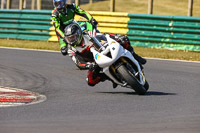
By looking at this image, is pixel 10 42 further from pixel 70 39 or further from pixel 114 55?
pixel 114 55

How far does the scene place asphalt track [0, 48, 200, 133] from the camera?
5945 mm

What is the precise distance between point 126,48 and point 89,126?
121 inches

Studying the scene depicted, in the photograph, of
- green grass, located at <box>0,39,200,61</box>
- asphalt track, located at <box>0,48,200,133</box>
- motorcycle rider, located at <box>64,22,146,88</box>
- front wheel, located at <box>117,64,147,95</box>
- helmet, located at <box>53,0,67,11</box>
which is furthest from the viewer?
green grass, located at <box>0,39,200,61</box>

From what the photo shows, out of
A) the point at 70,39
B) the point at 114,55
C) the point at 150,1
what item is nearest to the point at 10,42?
the point at 150,1

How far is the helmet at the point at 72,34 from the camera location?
9.07m

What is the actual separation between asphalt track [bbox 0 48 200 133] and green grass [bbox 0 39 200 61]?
2.08m

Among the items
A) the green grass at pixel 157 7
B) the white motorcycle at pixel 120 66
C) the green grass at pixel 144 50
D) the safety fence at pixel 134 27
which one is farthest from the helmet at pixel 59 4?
the green grass at pixel 157 7

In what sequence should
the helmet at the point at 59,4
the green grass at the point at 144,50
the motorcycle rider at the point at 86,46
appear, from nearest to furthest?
the motorcycle rider at the point at 86,46
the helmet at the point at 59,4
the green grass at the point at 144,50

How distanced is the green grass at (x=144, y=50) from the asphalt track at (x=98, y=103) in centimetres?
208

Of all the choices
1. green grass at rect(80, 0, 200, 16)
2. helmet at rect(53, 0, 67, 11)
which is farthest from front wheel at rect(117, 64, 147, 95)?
green grass at rect(80, 0, 200, 16)

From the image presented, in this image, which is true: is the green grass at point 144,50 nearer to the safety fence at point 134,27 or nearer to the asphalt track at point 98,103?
the safety fence at point 134,27

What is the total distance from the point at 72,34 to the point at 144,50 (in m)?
8.19

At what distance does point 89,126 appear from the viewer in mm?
5945

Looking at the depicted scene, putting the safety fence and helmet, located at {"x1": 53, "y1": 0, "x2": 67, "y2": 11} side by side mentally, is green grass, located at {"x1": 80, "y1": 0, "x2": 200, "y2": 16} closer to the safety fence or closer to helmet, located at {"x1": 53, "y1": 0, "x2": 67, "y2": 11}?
the safety fence
